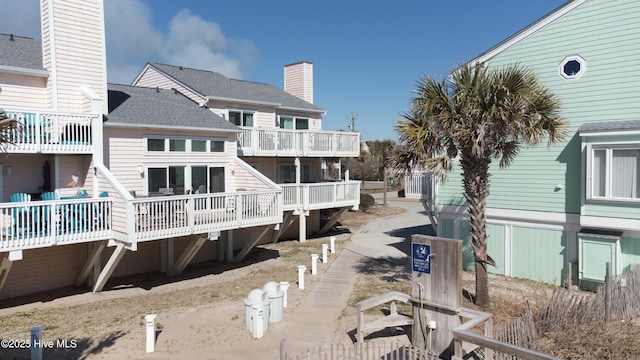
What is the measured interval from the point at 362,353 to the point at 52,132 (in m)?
10.9

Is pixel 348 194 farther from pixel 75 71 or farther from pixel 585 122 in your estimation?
pixel 75 71

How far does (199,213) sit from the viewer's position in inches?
539

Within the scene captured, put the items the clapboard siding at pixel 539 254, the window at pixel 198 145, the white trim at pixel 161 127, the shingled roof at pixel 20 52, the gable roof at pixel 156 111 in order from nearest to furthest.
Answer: the shingled roof at pixel 20 52 < the white trim at pixel 161 127 < the clapboard siding at pixel 539 254 < the gable roof at pixel 156 111 < the window at pixel 198 145

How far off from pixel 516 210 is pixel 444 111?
6350mm

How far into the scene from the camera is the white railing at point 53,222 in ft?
35.9

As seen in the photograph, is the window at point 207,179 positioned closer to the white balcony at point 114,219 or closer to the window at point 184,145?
the window at point 184,145

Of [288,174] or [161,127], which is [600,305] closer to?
[161,127]

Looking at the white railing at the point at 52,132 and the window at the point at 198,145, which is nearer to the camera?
the white railing at the point at 52,132

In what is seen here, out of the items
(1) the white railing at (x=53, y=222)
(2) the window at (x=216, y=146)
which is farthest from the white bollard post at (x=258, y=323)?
(2) the window at (x=216, y=146)

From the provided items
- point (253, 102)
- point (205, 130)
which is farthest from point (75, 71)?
point (253, 102)

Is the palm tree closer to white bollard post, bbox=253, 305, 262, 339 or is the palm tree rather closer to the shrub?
white bollard post, bbox=253, 305, 262, 339

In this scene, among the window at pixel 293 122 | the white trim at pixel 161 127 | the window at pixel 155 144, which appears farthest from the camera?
the window at pixel 293 122

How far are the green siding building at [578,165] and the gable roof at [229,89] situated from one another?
406 inches

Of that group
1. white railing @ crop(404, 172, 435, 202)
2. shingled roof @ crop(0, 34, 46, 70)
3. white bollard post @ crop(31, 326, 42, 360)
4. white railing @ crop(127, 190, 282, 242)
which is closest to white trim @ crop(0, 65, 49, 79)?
shingled roof @ crop(0, 34, 46, 70)
